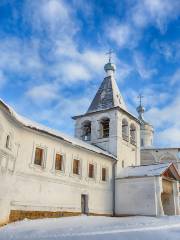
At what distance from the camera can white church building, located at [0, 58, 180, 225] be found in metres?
13.4

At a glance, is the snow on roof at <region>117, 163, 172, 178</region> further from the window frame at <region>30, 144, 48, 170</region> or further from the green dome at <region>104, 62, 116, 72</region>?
the green dome at <region>104, 62, 116, 72</region>

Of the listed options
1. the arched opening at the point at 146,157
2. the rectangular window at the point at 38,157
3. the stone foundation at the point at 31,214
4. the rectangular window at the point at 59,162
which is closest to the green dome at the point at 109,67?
the rectangular window at the point at 59,162

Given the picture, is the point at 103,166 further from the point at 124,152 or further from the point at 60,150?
the point at 60,150

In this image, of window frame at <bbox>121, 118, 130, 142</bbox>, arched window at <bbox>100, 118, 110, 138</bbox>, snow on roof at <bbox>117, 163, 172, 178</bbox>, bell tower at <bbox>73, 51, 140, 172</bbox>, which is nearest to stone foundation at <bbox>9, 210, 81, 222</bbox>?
snow on roof at <bbox>117, 163, 172, 178</bbox>

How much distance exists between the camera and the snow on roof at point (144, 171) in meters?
20.2

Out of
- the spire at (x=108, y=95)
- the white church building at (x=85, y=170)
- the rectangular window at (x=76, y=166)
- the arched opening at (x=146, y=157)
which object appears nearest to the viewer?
the white church building at (x=85, y=170)

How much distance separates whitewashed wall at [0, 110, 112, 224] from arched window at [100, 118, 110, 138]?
12.9ft

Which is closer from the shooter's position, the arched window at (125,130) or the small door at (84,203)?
the small door at (84,203)

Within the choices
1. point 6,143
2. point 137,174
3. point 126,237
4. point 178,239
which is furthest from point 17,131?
point 137,174

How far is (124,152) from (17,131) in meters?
11.9

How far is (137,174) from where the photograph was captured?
68.2 ft

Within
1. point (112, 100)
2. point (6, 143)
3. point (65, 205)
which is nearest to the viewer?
point (6, 143)

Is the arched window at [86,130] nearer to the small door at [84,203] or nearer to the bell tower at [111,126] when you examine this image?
the bell tower at [111,126]

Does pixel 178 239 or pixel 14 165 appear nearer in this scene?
pixel 178 239
